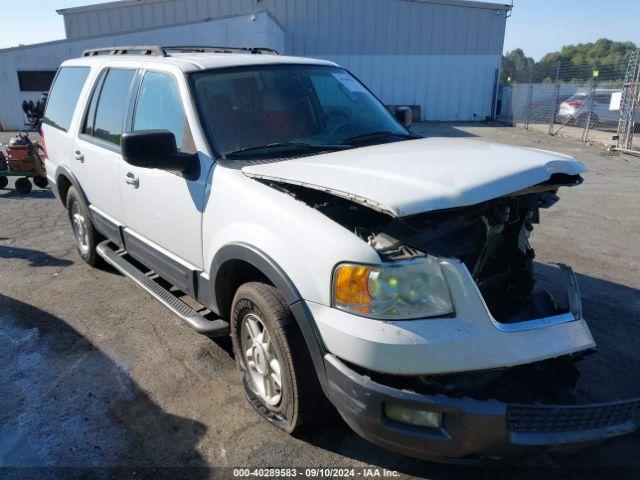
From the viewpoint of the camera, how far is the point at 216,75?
352 centimetres

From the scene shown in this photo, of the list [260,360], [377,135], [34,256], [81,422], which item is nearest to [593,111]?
[377,135]

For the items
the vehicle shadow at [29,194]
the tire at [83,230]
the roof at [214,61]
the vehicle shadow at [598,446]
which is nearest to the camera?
the vehicle shadow at [598,446]

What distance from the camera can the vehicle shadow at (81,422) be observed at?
2.64 metres

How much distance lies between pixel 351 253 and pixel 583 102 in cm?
1924

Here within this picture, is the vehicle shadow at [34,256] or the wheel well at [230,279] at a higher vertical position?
the wheel well at [230,279]

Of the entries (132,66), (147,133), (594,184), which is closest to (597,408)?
(147,133)

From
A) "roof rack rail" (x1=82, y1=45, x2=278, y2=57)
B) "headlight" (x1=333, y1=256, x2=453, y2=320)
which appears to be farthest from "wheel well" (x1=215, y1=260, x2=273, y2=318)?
"roof rack rail" (x1=82, y1=45, x2=278, y2=57)

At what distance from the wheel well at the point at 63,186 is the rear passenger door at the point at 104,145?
1.99 feet

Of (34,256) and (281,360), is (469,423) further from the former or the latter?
(34,256)

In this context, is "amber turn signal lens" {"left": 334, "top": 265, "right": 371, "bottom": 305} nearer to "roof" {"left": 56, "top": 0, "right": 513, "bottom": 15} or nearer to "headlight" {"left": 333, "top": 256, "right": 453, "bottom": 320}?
"headlight" {"left": 333, "top": 256, "right": 453, "bottom": 320}

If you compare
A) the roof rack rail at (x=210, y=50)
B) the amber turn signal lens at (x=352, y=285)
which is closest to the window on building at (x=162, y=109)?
the roof rack rail at (x=210, y=50)

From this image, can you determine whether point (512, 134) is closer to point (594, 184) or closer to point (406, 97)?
point (406, 97)

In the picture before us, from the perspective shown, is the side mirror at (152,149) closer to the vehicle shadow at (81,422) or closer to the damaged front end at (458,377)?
the damaged front end at (458,377)

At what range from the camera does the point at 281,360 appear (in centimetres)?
261
